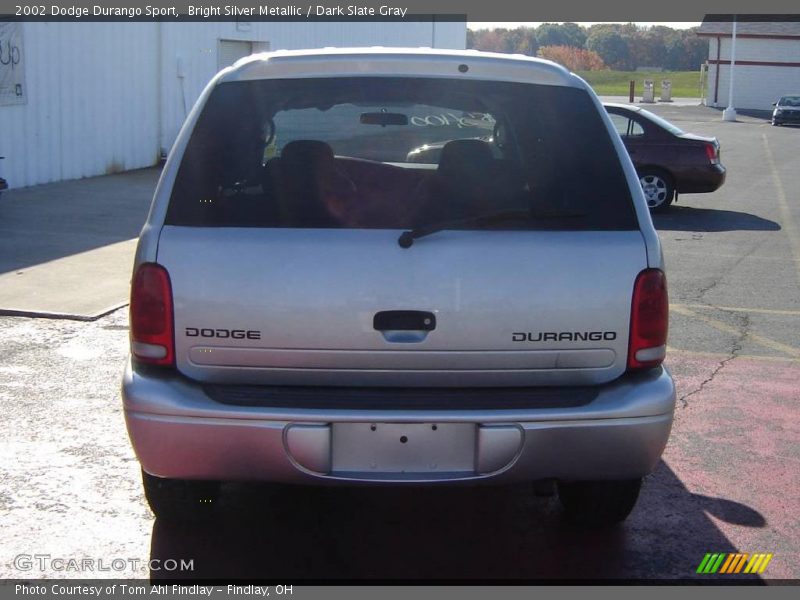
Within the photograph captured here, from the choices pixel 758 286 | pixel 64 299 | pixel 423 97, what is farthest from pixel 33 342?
pixel 758 286

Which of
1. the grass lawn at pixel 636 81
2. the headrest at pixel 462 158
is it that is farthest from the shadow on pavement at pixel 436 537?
the grass lawn at pixel 636 81

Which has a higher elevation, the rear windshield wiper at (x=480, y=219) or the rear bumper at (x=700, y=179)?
the rear windshield wiper at (x=480, y=219)

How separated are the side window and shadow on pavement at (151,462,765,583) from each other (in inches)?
424

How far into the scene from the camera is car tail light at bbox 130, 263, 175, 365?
3.84 metres

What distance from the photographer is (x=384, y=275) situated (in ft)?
12.4

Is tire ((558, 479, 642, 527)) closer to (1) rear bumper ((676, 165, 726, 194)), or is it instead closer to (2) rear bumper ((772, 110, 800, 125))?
(1) rear bumper ((676, 165, 726, 194))

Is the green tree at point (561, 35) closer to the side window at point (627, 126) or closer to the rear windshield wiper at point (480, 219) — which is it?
the side window at point (627, 126)

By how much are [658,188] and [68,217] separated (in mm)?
7754

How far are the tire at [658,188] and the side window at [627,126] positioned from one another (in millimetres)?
569

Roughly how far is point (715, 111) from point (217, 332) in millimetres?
50004

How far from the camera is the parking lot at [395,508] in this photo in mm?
4305

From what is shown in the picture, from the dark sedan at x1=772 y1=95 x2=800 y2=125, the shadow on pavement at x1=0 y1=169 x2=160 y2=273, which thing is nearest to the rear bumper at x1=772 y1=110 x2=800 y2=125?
the dark sedan at x1=772 y1=95 x2=800 y2=125

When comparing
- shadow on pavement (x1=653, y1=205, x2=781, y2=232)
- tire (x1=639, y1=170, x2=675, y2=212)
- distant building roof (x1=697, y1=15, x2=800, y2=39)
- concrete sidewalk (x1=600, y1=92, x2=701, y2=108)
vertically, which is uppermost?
distant building roof (x1=697, y1=15, x2=800, y2=39)

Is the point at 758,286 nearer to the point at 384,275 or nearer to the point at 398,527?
the point at 398,527
